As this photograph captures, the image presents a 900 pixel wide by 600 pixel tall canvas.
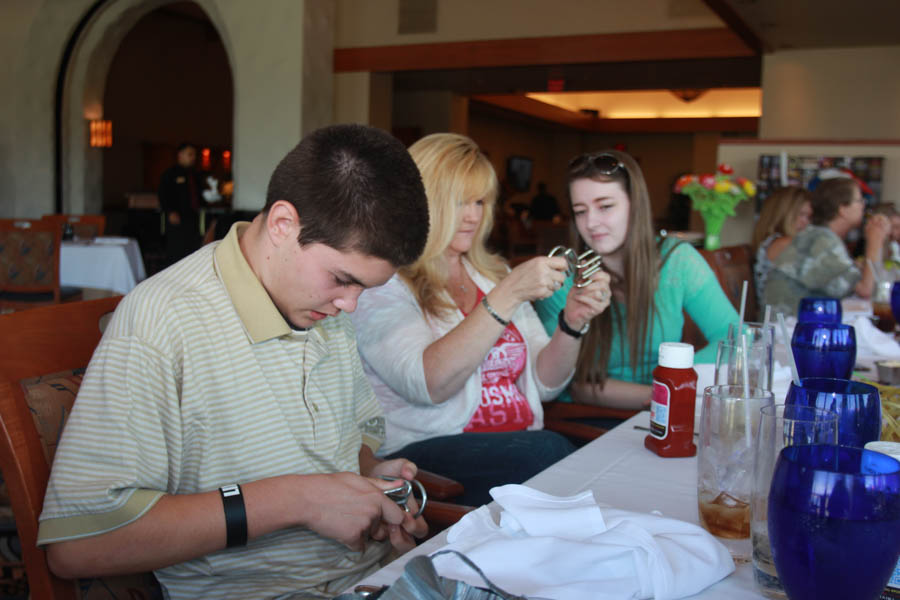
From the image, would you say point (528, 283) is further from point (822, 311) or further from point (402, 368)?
point (822, 311)

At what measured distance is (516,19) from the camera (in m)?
9.31

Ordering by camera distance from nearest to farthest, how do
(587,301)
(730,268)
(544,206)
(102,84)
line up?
(587,301) < (730,268) < (102,84) < (544,206)

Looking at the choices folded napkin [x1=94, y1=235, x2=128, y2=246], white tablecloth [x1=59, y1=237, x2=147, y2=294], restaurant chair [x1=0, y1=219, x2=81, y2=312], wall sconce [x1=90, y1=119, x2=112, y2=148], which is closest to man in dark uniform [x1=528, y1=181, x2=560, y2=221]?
wall sconce [x1=90, y1=119, x2=112, y2=148]

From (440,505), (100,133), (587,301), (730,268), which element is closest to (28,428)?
(440,505)

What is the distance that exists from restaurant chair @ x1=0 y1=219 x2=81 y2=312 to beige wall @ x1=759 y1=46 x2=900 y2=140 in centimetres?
673

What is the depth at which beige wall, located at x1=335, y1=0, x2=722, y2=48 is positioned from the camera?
8523mm

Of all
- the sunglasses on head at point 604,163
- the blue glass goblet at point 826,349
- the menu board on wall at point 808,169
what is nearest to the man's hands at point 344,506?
the blue glass goblet at point 826,349

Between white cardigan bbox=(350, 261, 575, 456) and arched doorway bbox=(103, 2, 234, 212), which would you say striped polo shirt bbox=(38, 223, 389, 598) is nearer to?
white cardigan bbox=(350, 261, 575, 456)

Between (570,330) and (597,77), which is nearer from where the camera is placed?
(570,330)

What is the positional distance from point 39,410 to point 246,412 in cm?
26

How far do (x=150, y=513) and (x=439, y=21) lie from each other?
371 inches

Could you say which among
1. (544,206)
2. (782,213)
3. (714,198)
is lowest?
(782,213)

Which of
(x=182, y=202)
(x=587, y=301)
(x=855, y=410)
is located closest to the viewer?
(x=855, y=410)

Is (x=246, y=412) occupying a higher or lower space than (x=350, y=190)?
lower
